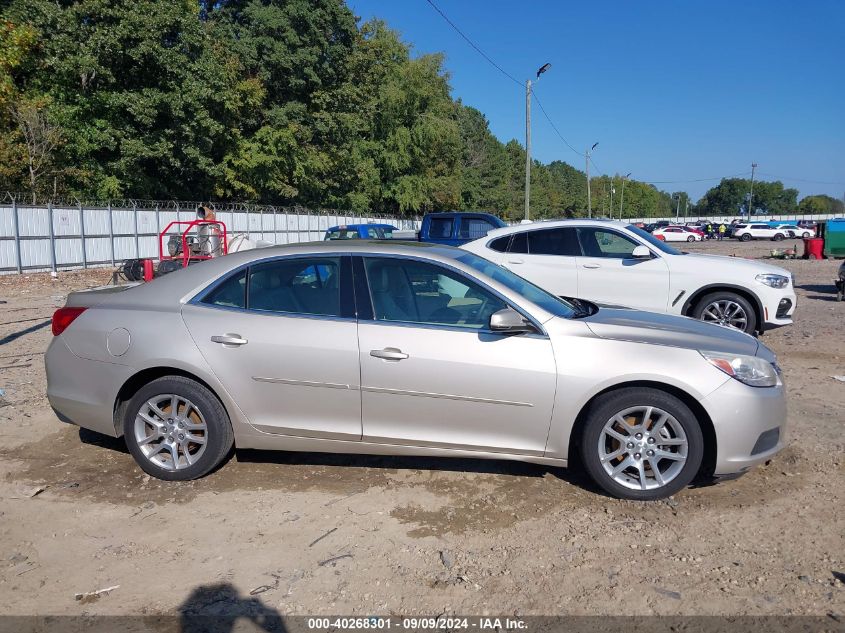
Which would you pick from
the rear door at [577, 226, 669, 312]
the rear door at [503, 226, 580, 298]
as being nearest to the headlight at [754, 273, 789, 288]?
the rear door at [577, 226, 669, 312]

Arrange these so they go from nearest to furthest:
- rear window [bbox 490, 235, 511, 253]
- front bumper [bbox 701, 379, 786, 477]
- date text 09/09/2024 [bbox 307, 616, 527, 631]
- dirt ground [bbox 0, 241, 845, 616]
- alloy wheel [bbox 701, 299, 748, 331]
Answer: date text 09/09/2024 [bbox 307, 616, 527, 631] < dirt ground [bbox 0, 241, 845, 616] < front bumper [bbox 701, 379, 786, 477] < alloy wheel [bbox 701, 299, 748, 331] < rear window [bbox 490, 235, 511, 253]

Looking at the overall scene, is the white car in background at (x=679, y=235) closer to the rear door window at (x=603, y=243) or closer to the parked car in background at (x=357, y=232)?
the parked car in background at (x=357, y=232)

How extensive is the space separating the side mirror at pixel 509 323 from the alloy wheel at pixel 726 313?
17.4 ft

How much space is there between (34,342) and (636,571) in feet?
29.1

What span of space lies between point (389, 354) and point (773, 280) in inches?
254

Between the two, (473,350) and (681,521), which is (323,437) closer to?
(473,350)

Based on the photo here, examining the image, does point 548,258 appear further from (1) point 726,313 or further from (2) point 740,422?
(2) point 740,422

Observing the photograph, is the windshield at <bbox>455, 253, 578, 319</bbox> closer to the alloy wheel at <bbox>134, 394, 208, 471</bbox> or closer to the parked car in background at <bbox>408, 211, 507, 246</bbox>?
the alloy wheel at <bbox>134, 394, 208, 471</bbox>

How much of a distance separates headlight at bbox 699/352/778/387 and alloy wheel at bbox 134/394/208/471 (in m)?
3.29

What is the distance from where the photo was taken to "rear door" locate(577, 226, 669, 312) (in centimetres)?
871

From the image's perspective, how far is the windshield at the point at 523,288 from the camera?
440 centimetres

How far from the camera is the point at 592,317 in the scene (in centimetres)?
444

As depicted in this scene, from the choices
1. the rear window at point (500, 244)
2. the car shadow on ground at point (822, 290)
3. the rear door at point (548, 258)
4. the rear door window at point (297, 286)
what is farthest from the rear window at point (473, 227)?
the rear door window at point (297, 286)

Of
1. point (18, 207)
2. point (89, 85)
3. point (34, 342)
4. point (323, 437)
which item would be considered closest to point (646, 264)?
point (323, 437)
